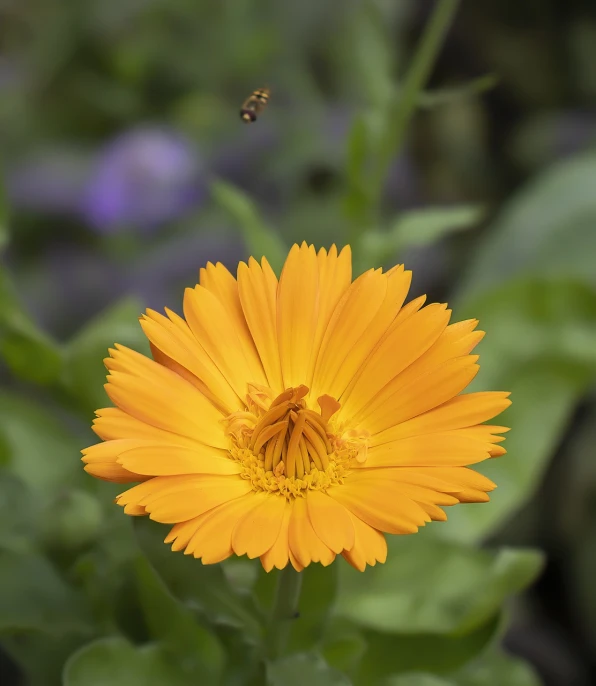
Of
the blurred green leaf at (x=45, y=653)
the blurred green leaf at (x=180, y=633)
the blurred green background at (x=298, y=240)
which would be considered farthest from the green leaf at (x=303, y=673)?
the blurred green leaf at (x=45, y=653)

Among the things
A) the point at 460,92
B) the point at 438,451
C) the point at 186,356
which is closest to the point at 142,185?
the point at 460,92

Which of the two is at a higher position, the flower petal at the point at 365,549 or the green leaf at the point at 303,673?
the flower petal at the point at 365,549

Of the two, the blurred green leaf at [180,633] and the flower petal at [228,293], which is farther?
the blurred green leaf at [180,633]

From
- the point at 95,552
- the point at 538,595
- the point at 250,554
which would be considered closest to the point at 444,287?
the point at 538,595

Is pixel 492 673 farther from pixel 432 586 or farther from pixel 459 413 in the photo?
pixel 459 413

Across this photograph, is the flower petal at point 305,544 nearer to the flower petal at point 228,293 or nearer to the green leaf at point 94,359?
the flower petal at point 228,293

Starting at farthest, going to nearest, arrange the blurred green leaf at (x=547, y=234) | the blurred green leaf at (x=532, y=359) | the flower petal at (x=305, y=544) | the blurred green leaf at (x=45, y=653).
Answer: the blurred green leaf at (x=547, y=234), the blurred green leaf at (x=532, y=359), the blurred green leaf at (x=45, y=653), the flower petal at (x=305, y=544)

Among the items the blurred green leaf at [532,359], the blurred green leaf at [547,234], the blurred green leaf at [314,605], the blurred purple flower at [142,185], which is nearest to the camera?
the blurred green leaf at [314,605]
